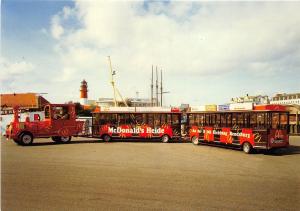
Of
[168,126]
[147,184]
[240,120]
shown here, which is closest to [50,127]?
[168,126]

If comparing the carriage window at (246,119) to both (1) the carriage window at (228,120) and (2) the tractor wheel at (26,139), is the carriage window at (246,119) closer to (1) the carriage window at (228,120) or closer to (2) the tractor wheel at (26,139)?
(1) the carriage window at (228,120)

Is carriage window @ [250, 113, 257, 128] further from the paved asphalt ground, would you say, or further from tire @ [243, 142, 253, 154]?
the paved asphalt ground

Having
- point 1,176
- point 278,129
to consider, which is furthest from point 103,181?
point 278,129

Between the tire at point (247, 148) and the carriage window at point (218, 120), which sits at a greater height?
the carriage window at point (218, 120)

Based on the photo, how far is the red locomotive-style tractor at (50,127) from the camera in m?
20.3

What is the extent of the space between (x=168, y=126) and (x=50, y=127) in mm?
8735

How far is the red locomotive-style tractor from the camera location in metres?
20.3

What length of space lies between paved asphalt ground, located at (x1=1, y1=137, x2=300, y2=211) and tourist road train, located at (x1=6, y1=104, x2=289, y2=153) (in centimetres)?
349

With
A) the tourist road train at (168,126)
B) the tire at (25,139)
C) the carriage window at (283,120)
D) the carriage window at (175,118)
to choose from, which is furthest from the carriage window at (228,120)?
the tire at (25,139)

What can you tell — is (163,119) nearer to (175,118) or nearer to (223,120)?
(175,118)

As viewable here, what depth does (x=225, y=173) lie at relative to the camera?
10.8 metres

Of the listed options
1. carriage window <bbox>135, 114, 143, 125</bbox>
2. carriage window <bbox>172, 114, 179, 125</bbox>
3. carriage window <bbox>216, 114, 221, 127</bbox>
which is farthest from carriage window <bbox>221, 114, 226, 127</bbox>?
carriage window <bbox>135, 114, 143, 125</bbox>

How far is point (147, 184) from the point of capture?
29.6 feet

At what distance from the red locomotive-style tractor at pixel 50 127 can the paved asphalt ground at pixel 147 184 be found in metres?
7.14
